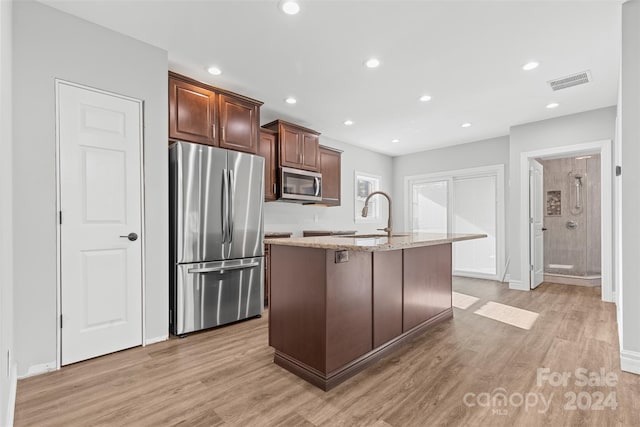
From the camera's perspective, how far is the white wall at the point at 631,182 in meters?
2.19

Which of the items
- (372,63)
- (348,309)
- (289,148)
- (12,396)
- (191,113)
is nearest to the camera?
(12,396)

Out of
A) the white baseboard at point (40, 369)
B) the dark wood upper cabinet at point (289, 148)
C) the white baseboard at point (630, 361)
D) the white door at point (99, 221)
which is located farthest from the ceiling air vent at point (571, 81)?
the white baseboard at point (40, 369)

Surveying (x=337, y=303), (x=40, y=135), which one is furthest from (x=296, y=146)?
(x=337, y=303)

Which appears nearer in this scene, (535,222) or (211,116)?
(211,116)

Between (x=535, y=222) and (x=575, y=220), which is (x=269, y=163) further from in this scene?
(x=575, y=220)

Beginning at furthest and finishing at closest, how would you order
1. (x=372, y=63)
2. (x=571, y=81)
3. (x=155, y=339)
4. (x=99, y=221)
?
(x=571, y=81), (x=372, y=63), (x=155, y=339), (x=99, y=221)

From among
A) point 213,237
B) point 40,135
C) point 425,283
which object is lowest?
point 425,283

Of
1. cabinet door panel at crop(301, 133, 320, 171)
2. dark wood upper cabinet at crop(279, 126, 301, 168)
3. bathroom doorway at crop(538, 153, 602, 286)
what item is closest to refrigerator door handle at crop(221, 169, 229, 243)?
dark wood upper cabinet at crop(279, 126, 301, 168)

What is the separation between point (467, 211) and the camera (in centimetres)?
620

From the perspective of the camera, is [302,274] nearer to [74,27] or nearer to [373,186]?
[74,27]

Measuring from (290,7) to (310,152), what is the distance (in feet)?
8.46

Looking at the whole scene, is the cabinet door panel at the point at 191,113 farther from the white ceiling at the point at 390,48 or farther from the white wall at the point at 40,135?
the white wall at the point at 40,135

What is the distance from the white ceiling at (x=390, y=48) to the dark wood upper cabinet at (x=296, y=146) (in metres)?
0.26

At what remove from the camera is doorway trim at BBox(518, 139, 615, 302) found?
4.09 metres
